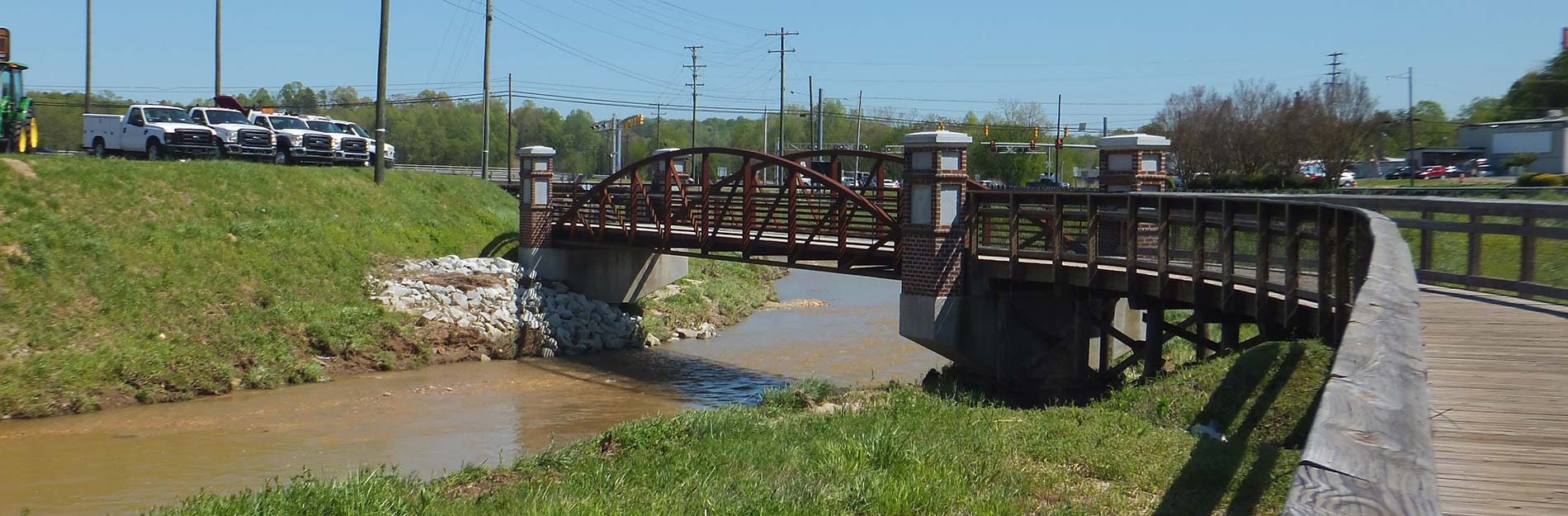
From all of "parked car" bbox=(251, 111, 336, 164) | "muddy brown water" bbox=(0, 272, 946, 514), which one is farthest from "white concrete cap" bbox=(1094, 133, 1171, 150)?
"parked car" bbox=(251, 111, 336, 164)

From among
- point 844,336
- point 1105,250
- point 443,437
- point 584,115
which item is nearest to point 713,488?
point 443,437

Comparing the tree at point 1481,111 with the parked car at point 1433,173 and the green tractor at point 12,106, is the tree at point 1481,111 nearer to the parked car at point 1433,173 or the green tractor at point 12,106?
the parked car at point 1433,173

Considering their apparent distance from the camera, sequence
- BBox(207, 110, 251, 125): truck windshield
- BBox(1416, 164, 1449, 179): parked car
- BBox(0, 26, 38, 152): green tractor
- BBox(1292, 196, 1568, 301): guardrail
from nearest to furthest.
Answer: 1. BBox(1292, 196, 1568, 301): guardrail
2. BBox(0, 26, 38, 152): green tractor
3. BBox(207, 110, 251, 125): truck windshield
4. BBox(1416, 164, 1449, 179): parked car

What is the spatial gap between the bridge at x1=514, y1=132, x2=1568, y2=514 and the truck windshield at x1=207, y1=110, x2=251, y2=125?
10532mm

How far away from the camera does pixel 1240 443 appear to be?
9922 mm

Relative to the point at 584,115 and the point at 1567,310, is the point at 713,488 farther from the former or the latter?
the point at 584,115

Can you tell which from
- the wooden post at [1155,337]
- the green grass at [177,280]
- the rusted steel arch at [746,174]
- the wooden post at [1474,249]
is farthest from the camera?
the rusted steel arch at [746,174]

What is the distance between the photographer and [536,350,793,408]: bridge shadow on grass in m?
20.3

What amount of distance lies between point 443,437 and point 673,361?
28.1ft

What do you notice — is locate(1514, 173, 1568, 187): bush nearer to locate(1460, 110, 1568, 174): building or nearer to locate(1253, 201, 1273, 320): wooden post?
locate(1460, 110, 1568, 174): building

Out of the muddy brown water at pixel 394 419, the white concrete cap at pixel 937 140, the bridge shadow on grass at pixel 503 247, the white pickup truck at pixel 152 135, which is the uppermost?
the white pickup truck at pixel 152 135

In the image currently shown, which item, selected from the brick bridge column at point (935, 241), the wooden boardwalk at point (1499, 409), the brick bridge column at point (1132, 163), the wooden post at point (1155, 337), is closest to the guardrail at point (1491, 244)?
the wooden boardwalk at point (1499, 409)

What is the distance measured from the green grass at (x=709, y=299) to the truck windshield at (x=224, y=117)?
1326cm

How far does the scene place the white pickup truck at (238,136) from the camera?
104 ft
